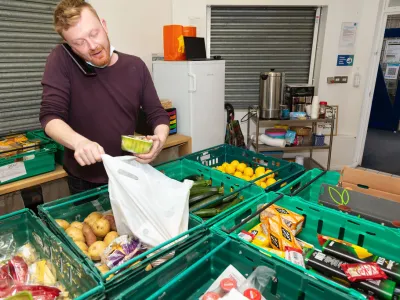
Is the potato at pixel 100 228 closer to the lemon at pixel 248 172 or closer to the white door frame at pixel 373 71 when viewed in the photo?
the lemon at pixel 248 172

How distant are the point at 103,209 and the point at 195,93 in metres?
1.75

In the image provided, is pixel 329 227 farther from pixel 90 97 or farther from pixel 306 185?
pixel 90 97

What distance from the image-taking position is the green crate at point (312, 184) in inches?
54.2

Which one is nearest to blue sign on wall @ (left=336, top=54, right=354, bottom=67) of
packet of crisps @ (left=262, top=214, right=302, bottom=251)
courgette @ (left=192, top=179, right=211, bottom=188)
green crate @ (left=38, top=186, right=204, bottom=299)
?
courgette @ (left=192, top=179, right=211, bottom=188)

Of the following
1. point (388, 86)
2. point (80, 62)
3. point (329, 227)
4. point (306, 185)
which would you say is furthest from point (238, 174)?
point (388, 86)

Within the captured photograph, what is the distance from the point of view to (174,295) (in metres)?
0.82

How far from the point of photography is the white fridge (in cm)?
274

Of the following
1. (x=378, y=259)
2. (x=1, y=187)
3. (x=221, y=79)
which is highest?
(x=221, y=79)

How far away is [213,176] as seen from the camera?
5.08 feet

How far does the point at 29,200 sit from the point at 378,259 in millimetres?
1973

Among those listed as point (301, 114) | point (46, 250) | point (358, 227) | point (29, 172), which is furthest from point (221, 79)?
point (46, 250)

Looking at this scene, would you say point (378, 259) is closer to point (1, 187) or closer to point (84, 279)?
point (84, 279)

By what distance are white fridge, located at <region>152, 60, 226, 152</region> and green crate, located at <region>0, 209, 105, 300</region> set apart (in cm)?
192

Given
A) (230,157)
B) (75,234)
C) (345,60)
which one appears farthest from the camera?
(345,60)
